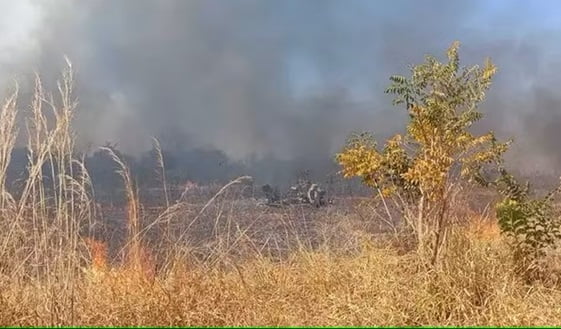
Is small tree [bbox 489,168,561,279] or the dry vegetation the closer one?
the dry vegetation

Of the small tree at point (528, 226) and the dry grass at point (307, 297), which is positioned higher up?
the small tree at point (528, 226)

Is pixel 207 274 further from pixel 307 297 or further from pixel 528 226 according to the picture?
pixel 528 226

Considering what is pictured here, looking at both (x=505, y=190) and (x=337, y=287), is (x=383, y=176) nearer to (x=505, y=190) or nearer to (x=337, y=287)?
(x=505, y=190)

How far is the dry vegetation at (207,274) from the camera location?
451cm

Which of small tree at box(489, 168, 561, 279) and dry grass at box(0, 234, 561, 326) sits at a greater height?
small tree at box(489, 168, 561, 279)

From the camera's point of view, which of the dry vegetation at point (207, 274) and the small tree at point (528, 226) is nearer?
the dry vegetation at point (207, 274)

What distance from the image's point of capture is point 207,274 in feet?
17.0

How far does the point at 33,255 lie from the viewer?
4.79 m

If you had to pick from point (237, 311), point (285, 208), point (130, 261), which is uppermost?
point (285, 208)

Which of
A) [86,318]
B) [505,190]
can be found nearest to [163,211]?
[86,318]

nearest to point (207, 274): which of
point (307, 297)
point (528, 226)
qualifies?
point (307, 297)

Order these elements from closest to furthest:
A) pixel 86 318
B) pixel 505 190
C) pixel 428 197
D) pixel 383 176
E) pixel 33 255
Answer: pixel 86 318 → pixel 33 255 → pixel 428 197 → pixel 505 190 → pixel 383 176

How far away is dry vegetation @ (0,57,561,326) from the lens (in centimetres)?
451

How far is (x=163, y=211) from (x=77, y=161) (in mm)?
803
